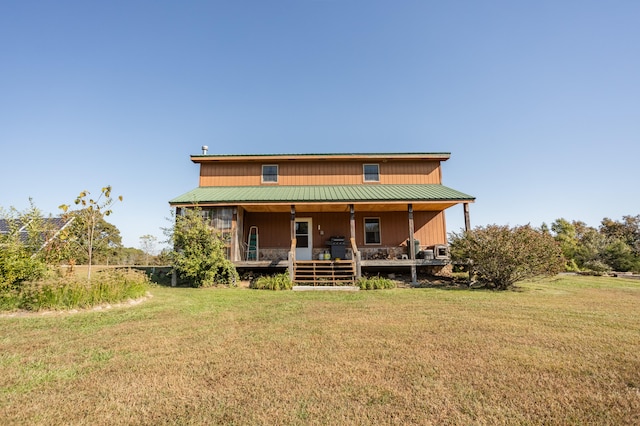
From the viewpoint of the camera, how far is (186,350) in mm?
4578

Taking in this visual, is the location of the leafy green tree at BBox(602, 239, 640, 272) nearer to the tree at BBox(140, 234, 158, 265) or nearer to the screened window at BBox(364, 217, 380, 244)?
the screened window at BBox(364, 217, 380, 244)

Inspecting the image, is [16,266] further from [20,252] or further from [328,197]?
[328,197]

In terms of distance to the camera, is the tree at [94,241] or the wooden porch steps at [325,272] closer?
the tree at [94,241]

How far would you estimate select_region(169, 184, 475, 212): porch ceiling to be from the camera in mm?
13516

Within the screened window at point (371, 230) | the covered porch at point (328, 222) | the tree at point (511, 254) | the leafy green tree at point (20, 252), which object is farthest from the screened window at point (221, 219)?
the tree at point (511, 254)

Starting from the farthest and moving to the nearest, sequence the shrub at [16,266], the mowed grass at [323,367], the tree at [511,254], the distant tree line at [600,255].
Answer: the distant tree line at [600,255]
the tree at [511,254]
the shrub at [16,266]
the mowed grass at [323,367]

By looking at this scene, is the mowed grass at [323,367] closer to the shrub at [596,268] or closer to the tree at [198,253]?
the tree at [198,253]

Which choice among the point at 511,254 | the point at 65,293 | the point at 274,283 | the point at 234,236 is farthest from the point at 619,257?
the point at 65,293

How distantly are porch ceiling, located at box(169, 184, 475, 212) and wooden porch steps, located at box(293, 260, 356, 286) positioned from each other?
2.79 metres

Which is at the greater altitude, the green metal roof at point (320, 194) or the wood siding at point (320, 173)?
the wood siding at point (320, 173)

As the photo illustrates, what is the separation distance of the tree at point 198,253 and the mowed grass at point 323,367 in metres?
4.79

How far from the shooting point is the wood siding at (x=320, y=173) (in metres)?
16.8

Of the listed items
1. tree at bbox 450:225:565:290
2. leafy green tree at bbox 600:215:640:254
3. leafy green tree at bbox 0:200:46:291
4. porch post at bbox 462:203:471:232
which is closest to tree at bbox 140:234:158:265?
leafy green tree at bbox 0:200:46:291

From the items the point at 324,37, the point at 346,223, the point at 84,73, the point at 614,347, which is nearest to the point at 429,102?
the point at 324,37
